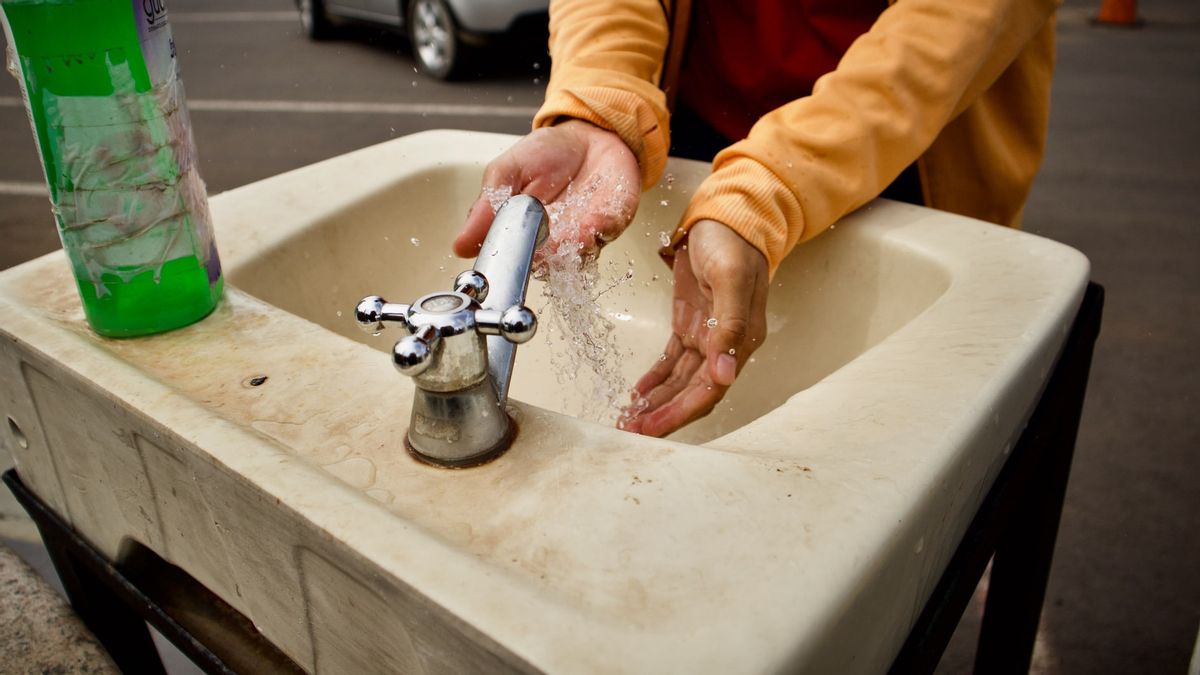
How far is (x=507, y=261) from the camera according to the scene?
64 cm

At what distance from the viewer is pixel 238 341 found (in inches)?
26.7

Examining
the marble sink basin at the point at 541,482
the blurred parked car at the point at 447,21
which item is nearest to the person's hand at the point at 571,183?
the marble sink basin at the point at 541,482

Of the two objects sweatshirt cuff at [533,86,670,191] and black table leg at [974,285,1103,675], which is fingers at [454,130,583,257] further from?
black table leg at [974,285,1103,675]

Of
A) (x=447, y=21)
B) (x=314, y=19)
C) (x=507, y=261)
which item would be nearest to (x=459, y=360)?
(x=507, y=261)

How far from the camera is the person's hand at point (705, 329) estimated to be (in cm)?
75

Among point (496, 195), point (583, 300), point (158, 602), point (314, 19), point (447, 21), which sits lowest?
point (314, 19)

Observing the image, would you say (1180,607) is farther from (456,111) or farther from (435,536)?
(456,111)

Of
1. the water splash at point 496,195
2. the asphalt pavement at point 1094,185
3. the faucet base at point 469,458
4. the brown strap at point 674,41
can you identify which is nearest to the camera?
the faucet base at point 469,458

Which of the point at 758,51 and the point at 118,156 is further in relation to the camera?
the point at 758,51

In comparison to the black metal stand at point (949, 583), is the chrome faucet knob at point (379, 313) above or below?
above

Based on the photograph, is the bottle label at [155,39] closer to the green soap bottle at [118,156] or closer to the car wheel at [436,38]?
the green soap bottle at [118,156]

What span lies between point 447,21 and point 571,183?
4072mm

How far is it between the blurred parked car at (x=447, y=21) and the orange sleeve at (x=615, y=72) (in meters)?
3.65

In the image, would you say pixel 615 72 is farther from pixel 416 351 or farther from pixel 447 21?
pixel 447 21
